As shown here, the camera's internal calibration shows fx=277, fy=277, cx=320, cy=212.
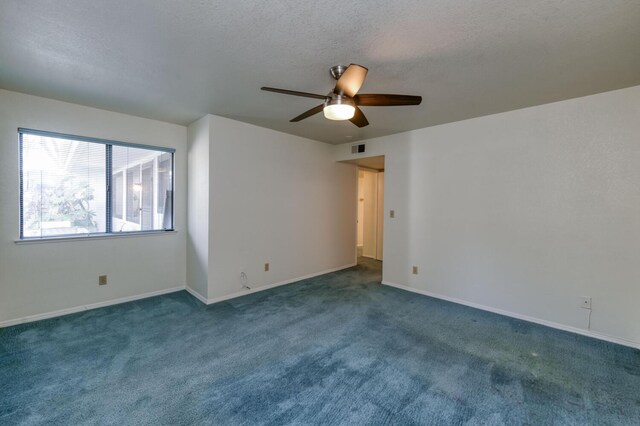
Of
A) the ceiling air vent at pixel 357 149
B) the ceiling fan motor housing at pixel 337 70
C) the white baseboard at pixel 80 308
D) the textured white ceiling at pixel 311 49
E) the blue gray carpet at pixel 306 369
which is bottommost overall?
the blue gray carpet at pixel 306 369

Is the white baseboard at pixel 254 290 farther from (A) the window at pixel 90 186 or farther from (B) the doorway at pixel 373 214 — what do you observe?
(B) the doorway at pixel 373 214

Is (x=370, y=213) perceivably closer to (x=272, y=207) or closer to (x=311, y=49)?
(x=272, y=207)

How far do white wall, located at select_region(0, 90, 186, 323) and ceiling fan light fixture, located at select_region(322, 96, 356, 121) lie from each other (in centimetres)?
287

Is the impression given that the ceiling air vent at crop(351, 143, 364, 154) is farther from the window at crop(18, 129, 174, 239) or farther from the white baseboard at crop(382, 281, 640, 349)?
the window at crop(18, 129, 174, 239)

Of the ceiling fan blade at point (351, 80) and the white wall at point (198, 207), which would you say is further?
the white wall at point (198, 207)

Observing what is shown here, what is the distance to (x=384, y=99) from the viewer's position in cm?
216

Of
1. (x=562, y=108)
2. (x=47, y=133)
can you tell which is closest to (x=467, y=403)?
(x=562, y=108)

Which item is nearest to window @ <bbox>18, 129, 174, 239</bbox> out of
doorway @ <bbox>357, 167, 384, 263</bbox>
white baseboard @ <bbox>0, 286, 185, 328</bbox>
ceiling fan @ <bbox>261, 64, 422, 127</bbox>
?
white baseboard @ <bbox>0, 286, 185, 328</bbox>

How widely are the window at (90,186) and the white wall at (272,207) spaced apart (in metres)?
0.95

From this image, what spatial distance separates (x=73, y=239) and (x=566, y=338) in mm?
5482

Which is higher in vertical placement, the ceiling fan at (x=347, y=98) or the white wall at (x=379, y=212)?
the ceiling fan at (x=347, y=98)

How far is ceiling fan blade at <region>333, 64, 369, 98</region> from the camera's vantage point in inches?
71.1

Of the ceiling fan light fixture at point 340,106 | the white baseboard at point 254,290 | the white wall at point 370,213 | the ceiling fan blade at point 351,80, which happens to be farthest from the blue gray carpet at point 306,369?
the white wall at point 370,213

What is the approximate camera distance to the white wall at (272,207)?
12.1 ft
